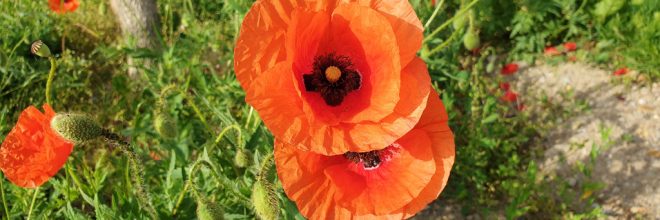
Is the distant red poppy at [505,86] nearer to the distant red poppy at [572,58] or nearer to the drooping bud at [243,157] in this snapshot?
the distant red poppy at [572,58]

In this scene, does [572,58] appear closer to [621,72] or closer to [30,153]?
[621,72]

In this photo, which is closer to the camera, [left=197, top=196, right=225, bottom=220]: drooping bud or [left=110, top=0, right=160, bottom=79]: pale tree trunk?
[left=197, top=196, right=225, bottom=220]: drooping bud

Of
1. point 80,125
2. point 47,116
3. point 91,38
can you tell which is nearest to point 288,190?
point 80,125

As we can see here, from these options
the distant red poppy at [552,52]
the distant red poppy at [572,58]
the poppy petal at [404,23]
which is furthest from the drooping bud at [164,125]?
the distant red poppy at [572,58]

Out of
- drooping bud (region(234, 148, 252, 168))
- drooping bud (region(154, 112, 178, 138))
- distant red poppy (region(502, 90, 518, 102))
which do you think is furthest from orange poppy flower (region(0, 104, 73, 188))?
distant red poppy (region(502, 90, 518, 102))

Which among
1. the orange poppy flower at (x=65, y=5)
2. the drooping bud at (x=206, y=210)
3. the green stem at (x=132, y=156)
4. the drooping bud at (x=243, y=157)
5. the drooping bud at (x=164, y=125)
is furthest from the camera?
the orange poppy flower at (x=65, y=5)

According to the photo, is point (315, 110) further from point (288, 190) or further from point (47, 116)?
point (47, 116)

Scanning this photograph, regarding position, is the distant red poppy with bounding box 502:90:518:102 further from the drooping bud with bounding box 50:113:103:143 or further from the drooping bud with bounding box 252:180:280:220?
the drooping bud with bounding box 50:113:103:143
